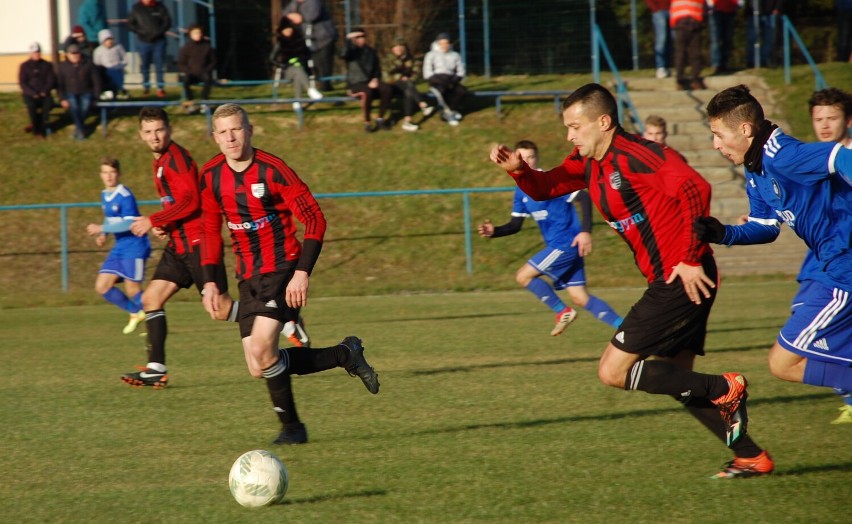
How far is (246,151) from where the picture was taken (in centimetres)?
603

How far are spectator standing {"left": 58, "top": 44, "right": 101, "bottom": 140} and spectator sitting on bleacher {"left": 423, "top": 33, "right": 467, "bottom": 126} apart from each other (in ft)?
21.1

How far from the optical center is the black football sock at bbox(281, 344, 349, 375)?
6207 millimetres

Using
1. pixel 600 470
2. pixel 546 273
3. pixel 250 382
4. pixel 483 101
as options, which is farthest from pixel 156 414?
pixel 483 101

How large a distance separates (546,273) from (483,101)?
12.9 meters

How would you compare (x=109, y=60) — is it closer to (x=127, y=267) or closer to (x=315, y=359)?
(x=127, y=267)

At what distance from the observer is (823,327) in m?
5.19

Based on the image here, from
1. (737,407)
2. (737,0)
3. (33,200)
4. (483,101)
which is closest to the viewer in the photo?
(737,407)

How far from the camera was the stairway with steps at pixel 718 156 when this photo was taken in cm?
1700

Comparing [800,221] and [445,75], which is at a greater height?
[445,75]

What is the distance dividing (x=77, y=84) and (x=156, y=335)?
13.3m

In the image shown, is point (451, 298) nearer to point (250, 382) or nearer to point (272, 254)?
point (250, 382)

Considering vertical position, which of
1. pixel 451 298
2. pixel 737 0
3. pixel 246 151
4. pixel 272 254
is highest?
pixel 737 0

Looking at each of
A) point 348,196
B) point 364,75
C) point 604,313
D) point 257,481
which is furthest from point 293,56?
point 257,481

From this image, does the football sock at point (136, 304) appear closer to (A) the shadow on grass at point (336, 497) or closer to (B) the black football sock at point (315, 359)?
(B) the black football sock at point (315, 359)
